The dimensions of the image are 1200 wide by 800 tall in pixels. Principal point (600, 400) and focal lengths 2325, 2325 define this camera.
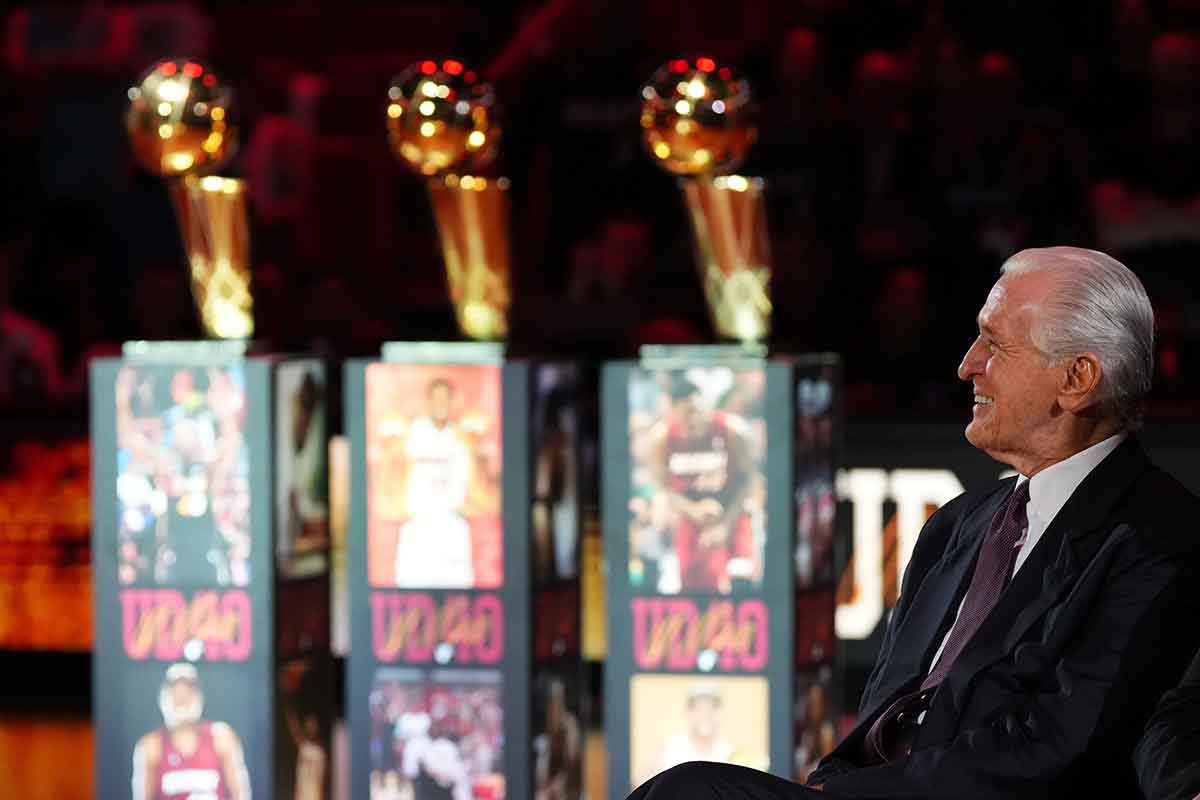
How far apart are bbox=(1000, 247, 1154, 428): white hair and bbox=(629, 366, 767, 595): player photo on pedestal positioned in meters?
1.99

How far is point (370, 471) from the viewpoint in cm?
539

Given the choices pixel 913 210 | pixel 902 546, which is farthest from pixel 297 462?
pixel 913 210

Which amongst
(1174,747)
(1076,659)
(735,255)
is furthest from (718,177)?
(1174,747)

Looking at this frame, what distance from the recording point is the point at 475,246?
18.1 ft

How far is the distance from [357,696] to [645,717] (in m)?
0.69

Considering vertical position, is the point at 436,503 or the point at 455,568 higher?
the point at 436,503

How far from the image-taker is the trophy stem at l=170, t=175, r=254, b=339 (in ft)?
18.1

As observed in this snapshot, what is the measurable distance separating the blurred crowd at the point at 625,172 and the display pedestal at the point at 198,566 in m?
2.21

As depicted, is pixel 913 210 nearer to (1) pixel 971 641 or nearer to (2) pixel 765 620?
(2) pixel 765 620

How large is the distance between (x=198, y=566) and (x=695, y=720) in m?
1.21

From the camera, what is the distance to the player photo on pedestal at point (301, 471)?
5.41 metres

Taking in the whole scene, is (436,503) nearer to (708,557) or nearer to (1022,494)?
(708,557)

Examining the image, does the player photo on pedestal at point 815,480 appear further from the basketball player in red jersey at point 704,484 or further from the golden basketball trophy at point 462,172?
the golden basketball trophy at point 462,172

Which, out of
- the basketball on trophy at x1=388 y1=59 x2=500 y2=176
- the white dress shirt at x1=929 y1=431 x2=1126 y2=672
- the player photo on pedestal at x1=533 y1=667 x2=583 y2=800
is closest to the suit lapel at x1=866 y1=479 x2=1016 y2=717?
the white dress shirt at x1=929 y1=431 x2=1126 y2=672
